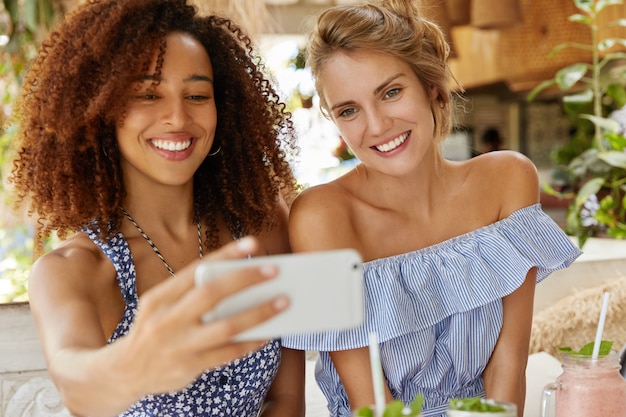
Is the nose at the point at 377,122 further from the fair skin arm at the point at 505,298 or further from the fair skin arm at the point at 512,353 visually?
the fair skin arm at the point at 512,353

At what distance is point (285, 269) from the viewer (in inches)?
36.2

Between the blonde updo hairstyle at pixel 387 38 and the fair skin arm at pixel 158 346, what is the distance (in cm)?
85

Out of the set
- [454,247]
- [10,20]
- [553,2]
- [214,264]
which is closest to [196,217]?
[454,247]

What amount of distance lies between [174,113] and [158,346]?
28.9 inches

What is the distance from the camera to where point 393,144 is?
5.91 ft

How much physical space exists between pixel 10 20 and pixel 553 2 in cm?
257

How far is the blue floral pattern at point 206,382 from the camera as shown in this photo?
66.3 inches

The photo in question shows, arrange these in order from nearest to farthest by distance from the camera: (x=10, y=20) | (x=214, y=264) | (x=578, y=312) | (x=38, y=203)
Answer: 1. (x=214, y=264)
2. (x=38, y=203)
3. (x=578, y=312)
4. (x=10, y=20)

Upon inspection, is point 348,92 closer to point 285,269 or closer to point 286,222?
point 286,222

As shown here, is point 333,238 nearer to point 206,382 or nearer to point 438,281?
point 438,281

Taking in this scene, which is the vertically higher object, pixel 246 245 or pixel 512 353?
pixel 246 245

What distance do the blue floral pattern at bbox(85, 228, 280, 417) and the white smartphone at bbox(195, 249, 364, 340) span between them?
806 millimetres

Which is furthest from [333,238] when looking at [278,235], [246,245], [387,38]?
[246,245]

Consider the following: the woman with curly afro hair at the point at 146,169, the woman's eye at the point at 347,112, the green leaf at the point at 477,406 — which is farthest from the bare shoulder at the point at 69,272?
the green leaf at the point at 477,406
